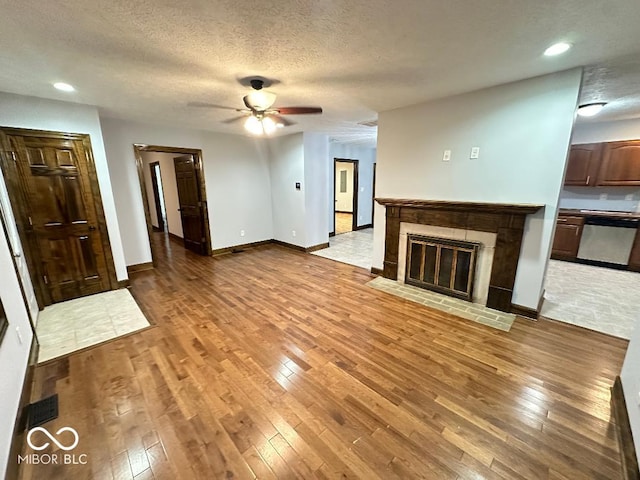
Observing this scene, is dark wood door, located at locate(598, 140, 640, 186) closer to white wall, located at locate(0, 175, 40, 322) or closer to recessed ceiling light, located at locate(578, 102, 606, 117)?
recessed ceiling light, located at locate(578, 102, 606, 117)

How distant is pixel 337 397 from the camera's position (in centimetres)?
186

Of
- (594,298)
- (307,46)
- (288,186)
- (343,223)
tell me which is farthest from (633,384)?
(343,223)

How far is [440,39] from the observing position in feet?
5.87

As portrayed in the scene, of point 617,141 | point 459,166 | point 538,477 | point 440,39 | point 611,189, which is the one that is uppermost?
point 440,39

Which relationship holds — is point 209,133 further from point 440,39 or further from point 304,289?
point 440,39

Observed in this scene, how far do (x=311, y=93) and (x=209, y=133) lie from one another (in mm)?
2909

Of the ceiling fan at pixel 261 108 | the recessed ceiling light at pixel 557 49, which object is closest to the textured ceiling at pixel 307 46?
the recessed ceiling light at pixel 557 49

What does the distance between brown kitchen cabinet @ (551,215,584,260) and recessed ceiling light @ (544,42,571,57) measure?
12.1 ft

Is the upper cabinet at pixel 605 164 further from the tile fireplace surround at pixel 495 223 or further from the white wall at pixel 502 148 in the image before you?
the tile fireplace surround at pixel 495 223

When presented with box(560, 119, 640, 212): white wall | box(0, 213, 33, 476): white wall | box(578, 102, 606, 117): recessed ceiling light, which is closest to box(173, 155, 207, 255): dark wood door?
box(0, 213, 33, 476): white wall

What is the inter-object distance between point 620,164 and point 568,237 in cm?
132

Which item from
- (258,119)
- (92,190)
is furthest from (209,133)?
(258,119)

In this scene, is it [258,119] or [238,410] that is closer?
[238,410]

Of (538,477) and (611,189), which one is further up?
(611,189)
